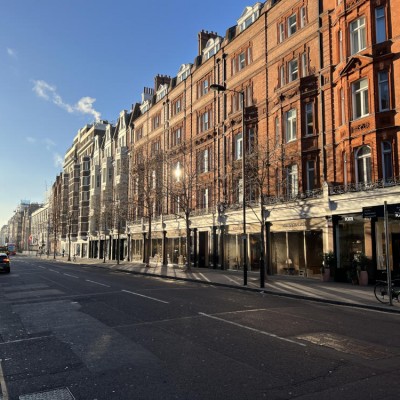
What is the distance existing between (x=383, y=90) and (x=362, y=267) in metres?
9.21

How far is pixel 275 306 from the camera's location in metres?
13.2

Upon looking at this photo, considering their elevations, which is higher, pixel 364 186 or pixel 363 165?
pixel 363 165

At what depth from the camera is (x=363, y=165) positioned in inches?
824

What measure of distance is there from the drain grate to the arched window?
61.4ft

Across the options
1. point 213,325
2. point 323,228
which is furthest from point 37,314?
point 323,228

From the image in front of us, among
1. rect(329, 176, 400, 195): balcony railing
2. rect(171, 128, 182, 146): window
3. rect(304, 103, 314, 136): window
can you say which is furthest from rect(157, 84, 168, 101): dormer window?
rect(329, 176, 400, 195): balcony railing

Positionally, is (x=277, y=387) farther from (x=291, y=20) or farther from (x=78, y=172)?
(x=78, y=172)

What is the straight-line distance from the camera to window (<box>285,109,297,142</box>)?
84.9ft

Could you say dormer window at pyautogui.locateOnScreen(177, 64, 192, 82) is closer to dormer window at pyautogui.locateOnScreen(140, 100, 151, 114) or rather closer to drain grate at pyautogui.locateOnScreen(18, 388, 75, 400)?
dormer window at pyautogui.locateOnScreen(140, 100, 151, 114)

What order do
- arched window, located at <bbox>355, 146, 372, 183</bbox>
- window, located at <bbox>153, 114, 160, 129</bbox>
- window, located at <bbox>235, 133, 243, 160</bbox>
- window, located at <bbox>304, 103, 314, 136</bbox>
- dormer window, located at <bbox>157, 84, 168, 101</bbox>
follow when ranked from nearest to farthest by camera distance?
arched window, located at <bbox>355, 146, 372, 183</bbox>, window, located at <bbox>304, 103, 314, 136</bbox>, window, located at <bbox>235, 133, 243, 160</bbox>, dormer window, located at <bbox>157, 84, 168, 101</bbox>, window, located at <bbox>153, 114, 160, 129</bbox>

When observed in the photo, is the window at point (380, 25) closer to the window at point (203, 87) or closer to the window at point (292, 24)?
the window at point (292, 24)

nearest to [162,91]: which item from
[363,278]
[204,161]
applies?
[204,161]

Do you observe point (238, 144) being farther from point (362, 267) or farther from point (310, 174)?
point (362, 267)

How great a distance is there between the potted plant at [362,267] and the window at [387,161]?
4.11 m
